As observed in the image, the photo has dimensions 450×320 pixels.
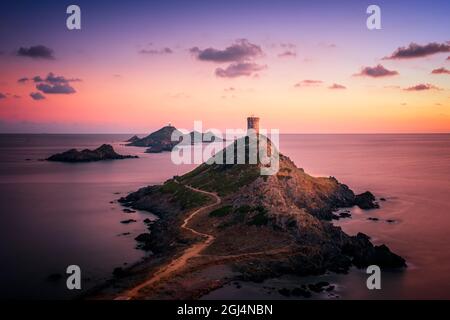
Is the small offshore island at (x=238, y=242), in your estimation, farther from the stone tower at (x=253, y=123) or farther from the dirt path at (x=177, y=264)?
the stone tower at (x=253, y=123)

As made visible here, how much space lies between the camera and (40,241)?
280ft

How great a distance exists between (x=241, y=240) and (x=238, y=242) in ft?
3.87

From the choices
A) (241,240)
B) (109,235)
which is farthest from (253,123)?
(241,240)

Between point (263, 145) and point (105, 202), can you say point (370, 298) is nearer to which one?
point (263, 145)

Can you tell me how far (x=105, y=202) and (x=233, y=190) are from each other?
47.7 meters

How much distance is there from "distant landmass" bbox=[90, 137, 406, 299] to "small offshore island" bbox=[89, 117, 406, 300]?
15 cm

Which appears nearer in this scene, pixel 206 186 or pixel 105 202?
pixel 206 186

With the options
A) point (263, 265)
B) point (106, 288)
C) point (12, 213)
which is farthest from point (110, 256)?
point (12, 213)

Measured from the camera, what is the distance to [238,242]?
243 ft

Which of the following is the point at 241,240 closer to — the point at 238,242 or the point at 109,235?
the point at 238,242

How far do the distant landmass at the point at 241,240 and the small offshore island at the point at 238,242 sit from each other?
0.15 m
